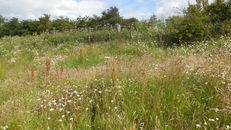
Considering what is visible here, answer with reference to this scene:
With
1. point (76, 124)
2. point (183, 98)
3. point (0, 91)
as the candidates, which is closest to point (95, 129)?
point (76, 124)

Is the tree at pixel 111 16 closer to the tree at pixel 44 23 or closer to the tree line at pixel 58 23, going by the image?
the tree line at pixel 58 23

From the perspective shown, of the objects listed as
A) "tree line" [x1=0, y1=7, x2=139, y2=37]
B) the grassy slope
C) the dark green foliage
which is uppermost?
"tree line" [x1=0, y1=7, x2=139, y2=37]

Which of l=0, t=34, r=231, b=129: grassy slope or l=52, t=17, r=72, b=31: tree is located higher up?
l=52, t=17, r=72, b=31: tree

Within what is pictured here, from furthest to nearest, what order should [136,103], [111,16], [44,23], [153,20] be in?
1. [44,23]
2. [111,16]
3. [153,20]
4. [136,103]

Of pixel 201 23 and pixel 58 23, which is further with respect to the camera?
pixel 58 23

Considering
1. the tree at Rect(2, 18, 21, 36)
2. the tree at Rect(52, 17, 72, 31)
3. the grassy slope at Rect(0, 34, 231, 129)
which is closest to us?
the grassy slope at Rect(0, 34, 231, 129)

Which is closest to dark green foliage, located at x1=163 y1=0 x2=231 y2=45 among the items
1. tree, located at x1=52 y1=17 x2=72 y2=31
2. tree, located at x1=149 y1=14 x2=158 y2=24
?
tree, located at x1=149 y1=14 x2=158 y2=24

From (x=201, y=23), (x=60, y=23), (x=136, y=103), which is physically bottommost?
(x=136, y=103)

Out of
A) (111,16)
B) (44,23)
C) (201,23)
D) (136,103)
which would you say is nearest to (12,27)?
(44,23)

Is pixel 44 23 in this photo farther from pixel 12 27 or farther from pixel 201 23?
pixel 201 23

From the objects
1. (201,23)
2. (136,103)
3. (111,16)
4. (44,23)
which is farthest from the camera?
(44,23)

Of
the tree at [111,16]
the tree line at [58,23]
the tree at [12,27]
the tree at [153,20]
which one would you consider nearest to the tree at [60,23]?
the tree line at [58,23]

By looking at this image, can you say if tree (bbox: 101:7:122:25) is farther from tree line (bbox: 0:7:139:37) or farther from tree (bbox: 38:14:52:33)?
tree (bbox: 38:14:52:33)

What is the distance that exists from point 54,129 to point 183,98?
5.85 ft
